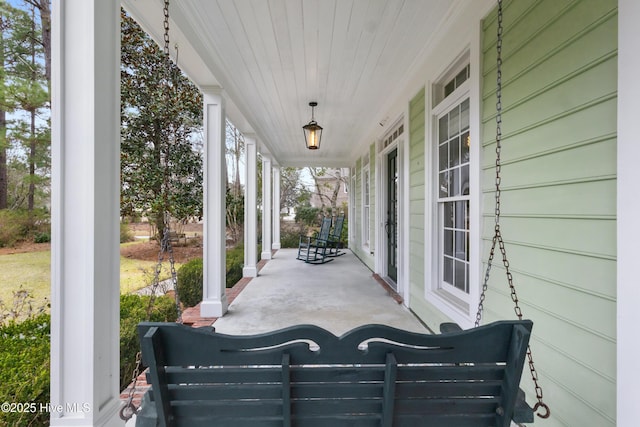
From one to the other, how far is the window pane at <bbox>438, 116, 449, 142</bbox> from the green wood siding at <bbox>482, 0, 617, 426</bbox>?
951 mm

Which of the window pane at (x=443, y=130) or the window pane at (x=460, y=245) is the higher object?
the window pane at (x=443, y=130)

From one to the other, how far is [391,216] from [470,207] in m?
3.00

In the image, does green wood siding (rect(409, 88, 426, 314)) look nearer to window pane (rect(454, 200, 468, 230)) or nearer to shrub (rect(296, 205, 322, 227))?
window pane (rect(454, 200, 468, 230))

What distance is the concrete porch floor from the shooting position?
3.19m

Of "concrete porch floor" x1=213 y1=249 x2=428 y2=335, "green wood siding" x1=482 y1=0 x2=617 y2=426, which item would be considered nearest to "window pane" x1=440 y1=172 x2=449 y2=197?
"green wood siding" x1=482 y1=0 x2=617 y2=426

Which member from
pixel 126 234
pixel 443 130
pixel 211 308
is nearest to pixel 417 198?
pixel 443 130

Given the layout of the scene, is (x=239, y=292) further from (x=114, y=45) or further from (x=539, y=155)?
(x=539, y=155)

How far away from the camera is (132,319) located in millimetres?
2631

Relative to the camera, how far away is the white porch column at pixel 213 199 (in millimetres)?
3266

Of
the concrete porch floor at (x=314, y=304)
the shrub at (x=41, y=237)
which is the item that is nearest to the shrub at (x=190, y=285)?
the concrete porch floor at (x=314, y=304)

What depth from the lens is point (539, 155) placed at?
1.55 m

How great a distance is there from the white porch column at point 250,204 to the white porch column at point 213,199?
6.56 ft

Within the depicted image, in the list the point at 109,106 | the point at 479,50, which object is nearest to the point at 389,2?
the point at 479,50

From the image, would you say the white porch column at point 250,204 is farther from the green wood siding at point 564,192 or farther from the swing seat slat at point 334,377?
the swing seat slat at point 334,377
